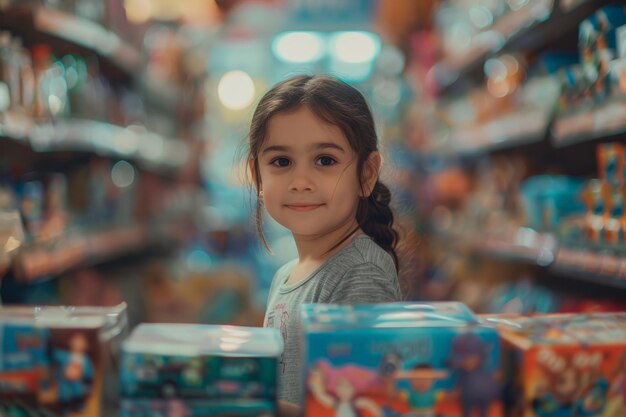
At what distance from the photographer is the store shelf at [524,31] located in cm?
269

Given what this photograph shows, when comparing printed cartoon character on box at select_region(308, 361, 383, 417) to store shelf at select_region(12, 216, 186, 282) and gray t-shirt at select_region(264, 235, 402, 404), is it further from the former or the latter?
store shelf at select_region(12, 216, 186, 282)

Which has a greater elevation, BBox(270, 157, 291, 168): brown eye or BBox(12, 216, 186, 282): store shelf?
BBox(270, 157, 291, 168): brown eye

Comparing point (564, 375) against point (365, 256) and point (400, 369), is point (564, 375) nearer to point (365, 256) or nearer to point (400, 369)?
point (400, 369)

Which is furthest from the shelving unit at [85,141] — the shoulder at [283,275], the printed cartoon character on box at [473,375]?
the printed cartoon character on box at [473,375]

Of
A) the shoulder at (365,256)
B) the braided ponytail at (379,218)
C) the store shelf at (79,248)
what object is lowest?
the store shelf at (79,248)

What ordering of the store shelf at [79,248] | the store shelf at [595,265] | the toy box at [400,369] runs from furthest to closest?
the store shelf at [79,248], the store shelf at [595,265], the toy box at [400,369]

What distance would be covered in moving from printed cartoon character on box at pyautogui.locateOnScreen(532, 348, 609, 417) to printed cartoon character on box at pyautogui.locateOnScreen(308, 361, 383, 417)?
9.0 inches

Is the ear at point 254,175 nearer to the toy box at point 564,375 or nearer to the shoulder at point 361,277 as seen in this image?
the shoulder at point 361,277

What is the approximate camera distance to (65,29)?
306 centimetres

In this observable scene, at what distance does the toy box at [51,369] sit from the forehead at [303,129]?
1.55 ft

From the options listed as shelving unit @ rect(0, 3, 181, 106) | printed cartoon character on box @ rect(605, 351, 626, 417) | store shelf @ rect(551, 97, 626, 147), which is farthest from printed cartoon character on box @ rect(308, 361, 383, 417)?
shelving unit @ rect(0, 3, 181, 106)

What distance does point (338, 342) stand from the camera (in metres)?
0.96

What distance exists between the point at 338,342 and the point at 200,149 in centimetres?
669

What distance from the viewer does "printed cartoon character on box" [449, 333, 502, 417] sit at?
98 centimetres
